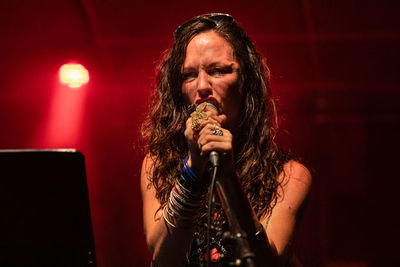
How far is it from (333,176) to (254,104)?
77.4 inches

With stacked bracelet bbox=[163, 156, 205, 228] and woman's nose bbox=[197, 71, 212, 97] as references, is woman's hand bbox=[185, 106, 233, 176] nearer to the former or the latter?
stacked bracelet bbox=[163, 156, 205, 228]

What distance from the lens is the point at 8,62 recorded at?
354 cm

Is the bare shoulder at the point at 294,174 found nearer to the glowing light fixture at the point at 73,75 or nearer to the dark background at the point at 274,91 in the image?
the dark background at the point at 274,91

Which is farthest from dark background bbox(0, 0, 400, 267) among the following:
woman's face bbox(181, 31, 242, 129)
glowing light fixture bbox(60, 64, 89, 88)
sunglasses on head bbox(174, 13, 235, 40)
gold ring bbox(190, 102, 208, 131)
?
gold ring bbox(190, 102, 208, 131)

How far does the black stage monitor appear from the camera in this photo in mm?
1427

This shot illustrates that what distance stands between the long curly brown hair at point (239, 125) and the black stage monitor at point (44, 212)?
529 millimetres

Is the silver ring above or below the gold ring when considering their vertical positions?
below

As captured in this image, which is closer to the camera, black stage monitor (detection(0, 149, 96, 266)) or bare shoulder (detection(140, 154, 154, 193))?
black stage monitor (detection(0, 149, 96, 266))

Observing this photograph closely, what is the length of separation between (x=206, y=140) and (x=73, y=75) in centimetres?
260

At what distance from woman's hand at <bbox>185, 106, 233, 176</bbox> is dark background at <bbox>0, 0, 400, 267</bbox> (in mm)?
2072

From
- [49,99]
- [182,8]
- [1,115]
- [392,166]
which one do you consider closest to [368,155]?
[392,166]

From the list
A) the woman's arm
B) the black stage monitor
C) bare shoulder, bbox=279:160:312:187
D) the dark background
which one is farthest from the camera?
the dark background

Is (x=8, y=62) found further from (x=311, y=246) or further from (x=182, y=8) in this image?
(x=311, y=246)

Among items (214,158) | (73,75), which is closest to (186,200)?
(214,158)
